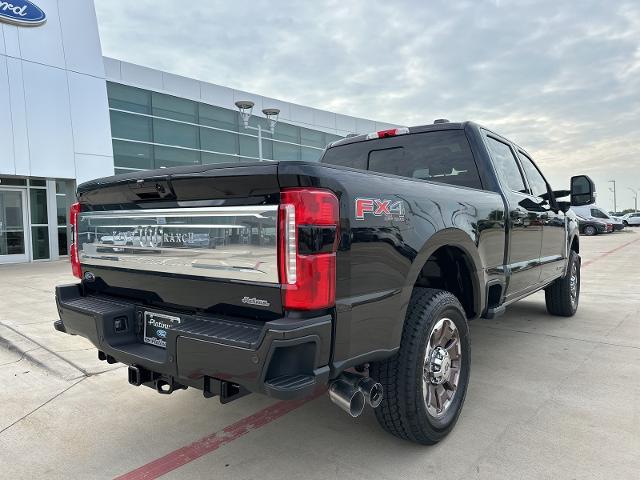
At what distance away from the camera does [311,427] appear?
9.97 feet

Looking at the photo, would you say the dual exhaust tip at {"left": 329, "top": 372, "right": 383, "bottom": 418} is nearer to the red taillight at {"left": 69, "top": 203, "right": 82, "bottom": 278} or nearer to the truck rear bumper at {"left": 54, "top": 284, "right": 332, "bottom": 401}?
the truck rear bumper at {"left": 54, "top": 284, "right": 332, "bottom": 401}

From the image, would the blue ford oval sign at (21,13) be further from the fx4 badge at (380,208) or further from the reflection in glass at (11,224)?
the fx4 badge at (380,208)

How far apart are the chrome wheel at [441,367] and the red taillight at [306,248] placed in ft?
3.09

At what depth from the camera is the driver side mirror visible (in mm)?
5094

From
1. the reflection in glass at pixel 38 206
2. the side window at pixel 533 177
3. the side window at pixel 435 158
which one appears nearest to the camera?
the side window at pixel 435 158

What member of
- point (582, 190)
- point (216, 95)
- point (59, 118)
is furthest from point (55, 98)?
point (582, 190)

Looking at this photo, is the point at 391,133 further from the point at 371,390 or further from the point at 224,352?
the point at 224,352

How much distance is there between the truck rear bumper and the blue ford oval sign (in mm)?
14117

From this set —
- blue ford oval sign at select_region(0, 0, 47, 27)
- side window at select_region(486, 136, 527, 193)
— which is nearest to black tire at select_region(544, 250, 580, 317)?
side window at select_region(486, 136, 527, 193)

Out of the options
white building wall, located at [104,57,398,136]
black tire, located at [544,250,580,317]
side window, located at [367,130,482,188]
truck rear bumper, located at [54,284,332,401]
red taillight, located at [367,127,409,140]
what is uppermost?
white building wall, located at [104,57,398,136]

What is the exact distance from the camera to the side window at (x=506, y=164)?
157 inches

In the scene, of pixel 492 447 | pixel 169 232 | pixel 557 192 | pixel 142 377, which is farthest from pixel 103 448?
pixel 557 192

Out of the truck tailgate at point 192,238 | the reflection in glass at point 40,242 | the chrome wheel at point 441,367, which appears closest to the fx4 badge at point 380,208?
the truck tailgate at point 192,238

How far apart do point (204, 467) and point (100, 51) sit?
1596 centimetres
